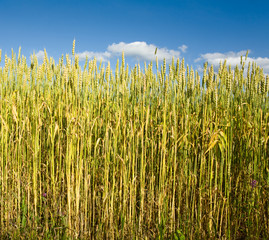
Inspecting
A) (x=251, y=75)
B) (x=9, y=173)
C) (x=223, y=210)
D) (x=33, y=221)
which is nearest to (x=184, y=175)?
(x=223, y=210)

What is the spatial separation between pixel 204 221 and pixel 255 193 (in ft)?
1.31

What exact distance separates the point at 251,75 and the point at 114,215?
131cm

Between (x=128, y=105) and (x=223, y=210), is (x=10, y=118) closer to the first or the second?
(x=128, y=105)

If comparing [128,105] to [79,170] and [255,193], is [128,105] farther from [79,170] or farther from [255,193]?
[255,193]

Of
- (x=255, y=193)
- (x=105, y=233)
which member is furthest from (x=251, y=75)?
(x=105, y=233)

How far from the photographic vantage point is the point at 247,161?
5.54 ft

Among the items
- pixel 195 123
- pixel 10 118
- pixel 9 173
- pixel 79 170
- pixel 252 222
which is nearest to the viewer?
pixel 79 170

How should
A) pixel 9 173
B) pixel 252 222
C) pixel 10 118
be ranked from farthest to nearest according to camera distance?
pixel 10 118 → pixel 9 173 → pixel 252 222

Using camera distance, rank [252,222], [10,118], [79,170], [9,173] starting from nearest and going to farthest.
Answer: [79,170] → [252,222] → [9,173] → [10,118]

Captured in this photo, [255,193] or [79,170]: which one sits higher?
[79,170]

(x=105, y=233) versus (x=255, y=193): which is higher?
(x=255, y=193)

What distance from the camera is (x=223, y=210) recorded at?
1.58 meters

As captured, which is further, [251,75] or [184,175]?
[251,75]

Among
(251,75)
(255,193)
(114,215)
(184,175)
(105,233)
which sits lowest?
(105,233)
